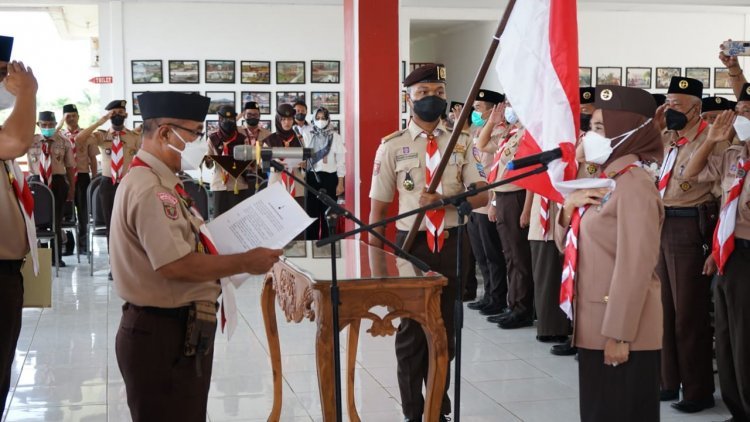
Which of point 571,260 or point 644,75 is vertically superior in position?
point 644,75

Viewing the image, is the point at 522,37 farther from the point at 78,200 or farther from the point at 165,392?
the point at 78,200

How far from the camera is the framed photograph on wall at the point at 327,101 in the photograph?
50.0 ft

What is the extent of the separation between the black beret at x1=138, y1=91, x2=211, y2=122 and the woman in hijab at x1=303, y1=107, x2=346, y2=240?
6854mm

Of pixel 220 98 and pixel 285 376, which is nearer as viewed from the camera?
pixel 285 376

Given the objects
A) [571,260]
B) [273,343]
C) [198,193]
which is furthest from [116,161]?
[571,260]

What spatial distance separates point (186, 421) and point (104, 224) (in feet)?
22.5

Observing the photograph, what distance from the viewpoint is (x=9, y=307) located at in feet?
10.1

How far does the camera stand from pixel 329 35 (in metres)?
15.0

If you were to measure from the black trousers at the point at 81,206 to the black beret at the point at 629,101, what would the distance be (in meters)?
8.76

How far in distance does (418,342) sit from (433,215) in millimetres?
600

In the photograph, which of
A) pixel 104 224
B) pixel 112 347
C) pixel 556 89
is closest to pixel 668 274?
pixel 556 89

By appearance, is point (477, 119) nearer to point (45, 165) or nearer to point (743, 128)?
point (743, 128)

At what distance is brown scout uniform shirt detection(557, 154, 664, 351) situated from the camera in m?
2.85

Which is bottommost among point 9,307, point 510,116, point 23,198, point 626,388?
point 626,388
